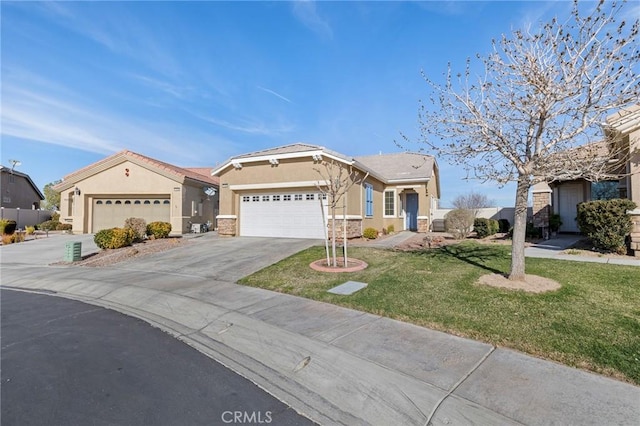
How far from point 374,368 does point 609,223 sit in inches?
405

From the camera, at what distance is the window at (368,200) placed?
1699 centimetres

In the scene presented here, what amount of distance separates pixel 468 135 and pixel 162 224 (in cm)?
1562

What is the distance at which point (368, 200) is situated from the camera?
1744cm

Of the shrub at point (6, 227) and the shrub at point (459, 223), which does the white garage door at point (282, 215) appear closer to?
the shrub at point (459, 223)

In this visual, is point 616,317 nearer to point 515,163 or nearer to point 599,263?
point 515,163

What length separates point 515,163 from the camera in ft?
23.3

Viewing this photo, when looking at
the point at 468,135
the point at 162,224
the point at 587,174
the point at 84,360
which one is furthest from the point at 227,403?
the point at 162,224

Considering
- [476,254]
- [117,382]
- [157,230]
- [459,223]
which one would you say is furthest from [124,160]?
[476,254]

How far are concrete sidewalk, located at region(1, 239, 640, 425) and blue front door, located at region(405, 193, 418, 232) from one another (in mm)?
17064

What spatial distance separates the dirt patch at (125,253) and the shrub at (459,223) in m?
12.8

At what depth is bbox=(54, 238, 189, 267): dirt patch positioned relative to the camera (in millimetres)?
12234

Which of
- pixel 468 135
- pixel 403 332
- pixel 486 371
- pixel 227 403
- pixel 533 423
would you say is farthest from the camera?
pixel 468 135

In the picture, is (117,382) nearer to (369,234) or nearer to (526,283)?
(526,283)

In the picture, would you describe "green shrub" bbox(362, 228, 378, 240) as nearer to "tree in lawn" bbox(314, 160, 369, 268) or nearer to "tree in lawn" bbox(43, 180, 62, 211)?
"tree in lawn" bbox(314, 160, 369, 268)
